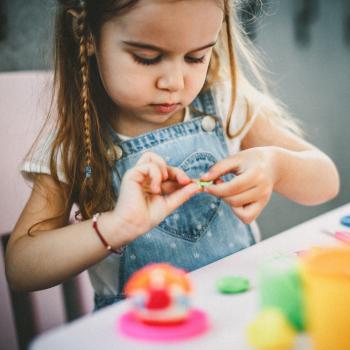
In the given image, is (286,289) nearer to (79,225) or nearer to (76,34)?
(79,225)

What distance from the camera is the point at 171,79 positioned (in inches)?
26.1

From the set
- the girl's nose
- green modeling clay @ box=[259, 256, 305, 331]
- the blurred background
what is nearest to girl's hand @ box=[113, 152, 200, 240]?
the girl's nose

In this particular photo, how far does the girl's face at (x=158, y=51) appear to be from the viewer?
63cm

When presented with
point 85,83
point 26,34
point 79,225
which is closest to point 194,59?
point 85,83

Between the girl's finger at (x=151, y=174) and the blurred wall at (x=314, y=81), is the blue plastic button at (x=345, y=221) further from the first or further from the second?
the blurred wall at (x=314, y=81)

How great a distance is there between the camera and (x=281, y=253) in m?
0.58

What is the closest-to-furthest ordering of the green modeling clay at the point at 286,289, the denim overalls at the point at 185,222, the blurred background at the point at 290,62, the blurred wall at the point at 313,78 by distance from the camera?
1. the green modeling clay at the point at 286,289
2. the denim overalls at the point at 185,222
3. the blurred background at the point at 290,62
4. the blurred wall at the point at 313,78

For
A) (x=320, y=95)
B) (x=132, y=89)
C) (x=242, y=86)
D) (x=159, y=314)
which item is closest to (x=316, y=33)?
(x=320, y=95)

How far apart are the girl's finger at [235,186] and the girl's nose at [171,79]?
0.50 feet

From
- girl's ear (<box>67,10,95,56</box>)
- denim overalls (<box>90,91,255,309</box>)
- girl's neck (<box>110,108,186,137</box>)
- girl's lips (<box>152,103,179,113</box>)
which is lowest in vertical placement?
denim overalls (<box>90,91,255,309</box>)

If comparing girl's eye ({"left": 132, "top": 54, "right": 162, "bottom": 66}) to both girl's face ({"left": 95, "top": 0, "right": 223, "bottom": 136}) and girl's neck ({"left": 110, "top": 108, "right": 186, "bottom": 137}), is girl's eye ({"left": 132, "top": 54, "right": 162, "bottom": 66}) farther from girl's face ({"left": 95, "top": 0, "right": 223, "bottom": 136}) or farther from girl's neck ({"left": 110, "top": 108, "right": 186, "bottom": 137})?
girl's neck ({"left": 110, "top": 108, "right": 186, "bottom": 137})

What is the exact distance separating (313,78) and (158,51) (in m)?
1.05

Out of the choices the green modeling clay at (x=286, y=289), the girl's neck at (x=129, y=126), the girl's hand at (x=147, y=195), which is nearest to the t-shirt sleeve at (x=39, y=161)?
the girl's neck at (x=129, y=126)

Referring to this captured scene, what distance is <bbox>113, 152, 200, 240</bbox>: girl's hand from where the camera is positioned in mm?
580
